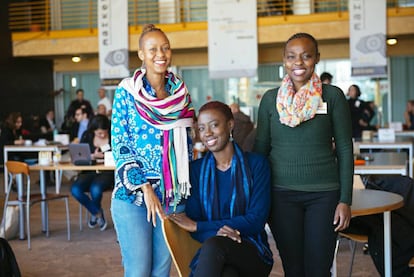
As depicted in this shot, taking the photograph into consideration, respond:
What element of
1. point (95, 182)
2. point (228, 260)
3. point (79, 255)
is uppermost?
point (228, 260)

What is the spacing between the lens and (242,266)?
259 centimetres

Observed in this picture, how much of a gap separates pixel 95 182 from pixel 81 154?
52cm

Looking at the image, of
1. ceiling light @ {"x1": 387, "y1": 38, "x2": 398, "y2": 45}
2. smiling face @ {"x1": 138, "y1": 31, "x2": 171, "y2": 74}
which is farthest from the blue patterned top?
ceiling light @ {"x1": 387, "y1": 38, "x2": 398, "y2": 45}

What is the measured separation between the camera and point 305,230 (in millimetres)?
2650

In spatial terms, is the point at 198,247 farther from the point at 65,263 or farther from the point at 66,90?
the point at 66,90

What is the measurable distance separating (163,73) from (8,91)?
13.1m

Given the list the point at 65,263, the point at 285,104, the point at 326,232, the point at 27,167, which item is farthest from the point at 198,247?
the point at 27,167

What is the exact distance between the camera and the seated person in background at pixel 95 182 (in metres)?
6.55

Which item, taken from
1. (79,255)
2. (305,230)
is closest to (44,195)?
(79,255)

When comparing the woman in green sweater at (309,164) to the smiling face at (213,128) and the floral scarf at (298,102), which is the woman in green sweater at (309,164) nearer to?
the floral scarf at (298,102)

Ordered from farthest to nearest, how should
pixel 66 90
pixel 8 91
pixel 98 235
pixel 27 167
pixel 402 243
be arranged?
1. pixel 66 90
2. pixel 8 91
3. pixel 98 235
4. pixel 27 167
5. pixel 402 243

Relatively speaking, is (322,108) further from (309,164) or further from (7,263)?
(7,263)

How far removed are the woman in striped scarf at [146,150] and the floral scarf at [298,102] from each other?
423mm

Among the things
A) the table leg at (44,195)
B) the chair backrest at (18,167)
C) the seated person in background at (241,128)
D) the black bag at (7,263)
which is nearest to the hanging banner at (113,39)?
the table leg at (44,195)
